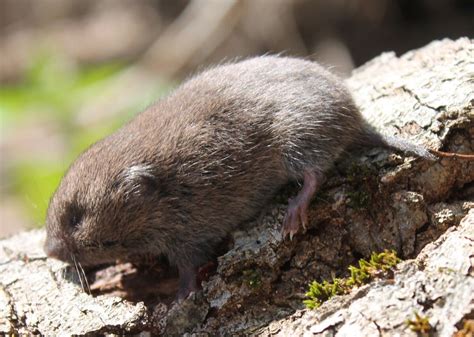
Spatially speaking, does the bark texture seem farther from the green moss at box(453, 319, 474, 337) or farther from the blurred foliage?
the blurred foliage

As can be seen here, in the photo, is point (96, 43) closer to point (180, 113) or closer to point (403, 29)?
point (403, 29)

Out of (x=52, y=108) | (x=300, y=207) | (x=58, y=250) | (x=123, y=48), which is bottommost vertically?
(x=300, y=207)

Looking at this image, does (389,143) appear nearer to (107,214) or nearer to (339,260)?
(339,260)

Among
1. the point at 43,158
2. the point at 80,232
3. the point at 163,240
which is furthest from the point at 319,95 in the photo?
the point at 43,158

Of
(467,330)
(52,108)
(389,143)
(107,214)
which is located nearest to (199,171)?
(107,214)

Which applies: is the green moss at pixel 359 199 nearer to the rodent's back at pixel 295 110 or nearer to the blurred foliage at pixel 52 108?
the rodent's back at pixel 295 110

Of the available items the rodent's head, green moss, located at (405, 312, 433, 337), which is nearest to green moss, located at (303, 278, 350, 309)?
green moss, located at (405, 312, 433, 337)
